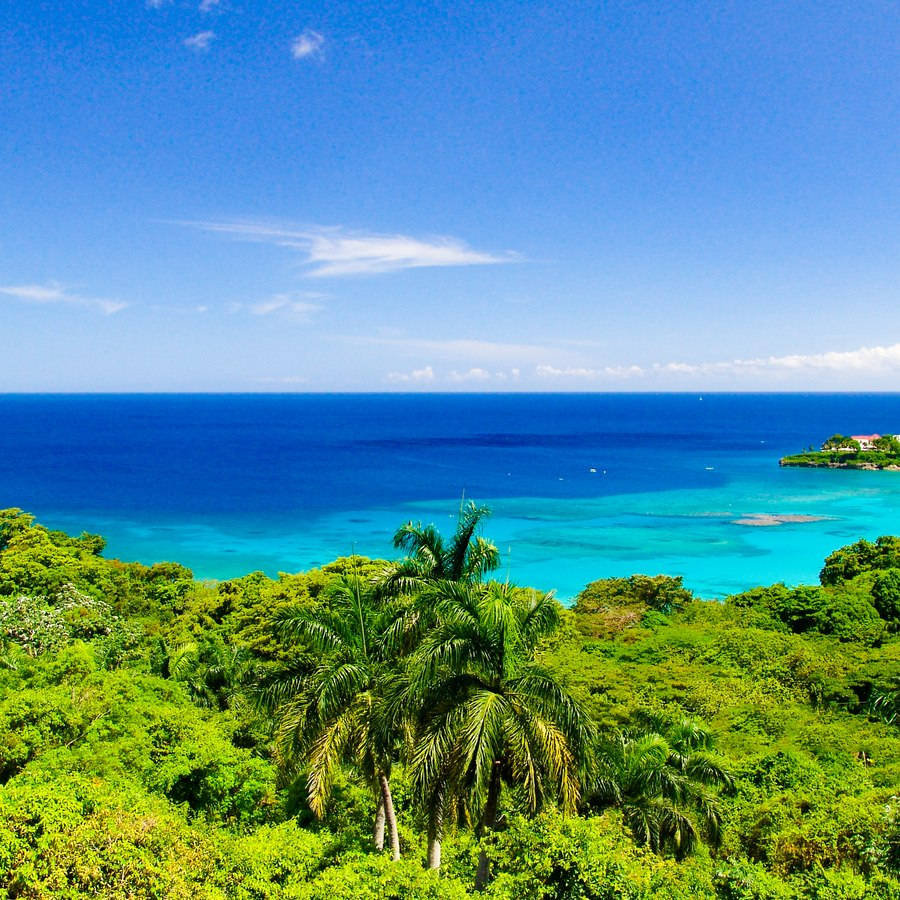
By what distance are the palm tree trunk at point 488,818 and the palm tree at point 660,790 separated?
1.85m

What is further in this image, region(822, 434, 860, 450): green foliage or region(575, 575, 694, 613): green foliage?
region(822, 434, 860, 450): green foliage

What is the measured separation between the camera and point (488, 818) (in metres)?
9.61

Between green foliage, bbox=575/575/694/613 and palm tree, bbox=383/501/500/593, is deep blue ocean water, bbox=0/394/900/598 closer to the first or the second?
green foliage, bbox=575/575/694/613

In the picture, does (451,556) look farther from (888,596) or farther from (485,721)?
(888,596)

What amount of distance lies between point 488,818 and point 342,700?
2.74 m

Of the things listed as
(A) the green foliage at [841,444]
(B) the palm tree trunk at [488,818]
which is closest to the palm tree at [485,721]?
(B) the palm tree trunk at [488,818]

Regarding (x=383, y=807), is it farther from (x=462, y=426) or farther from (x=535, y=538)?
(x=462, y=426)

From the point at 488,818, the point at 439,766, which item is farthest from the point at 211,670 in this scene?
the point at 439,766

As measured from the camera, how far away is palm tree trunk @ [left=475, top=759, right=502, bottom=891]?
922 cm

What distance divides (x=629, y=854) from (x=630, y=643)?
17.2 metres

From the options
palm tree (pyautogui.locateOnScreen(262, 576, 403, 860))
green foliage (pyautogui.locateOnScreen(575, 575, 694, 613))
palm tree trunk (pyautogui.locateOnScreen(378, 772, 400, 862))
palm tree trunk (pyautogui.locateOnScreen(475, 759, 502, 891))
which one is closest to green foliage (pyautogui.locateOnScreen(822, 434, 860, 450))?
green foliage (pyautogui.locateOnScreen(575, 575, 694, 613))

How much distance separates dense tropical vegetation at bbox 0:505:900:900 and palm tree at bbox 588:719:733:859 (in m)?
0.04

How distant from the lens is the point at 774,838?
11.2m

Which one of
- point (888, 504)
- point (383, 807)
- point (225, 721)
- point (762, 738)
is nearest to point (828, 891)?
point (383, 807)
